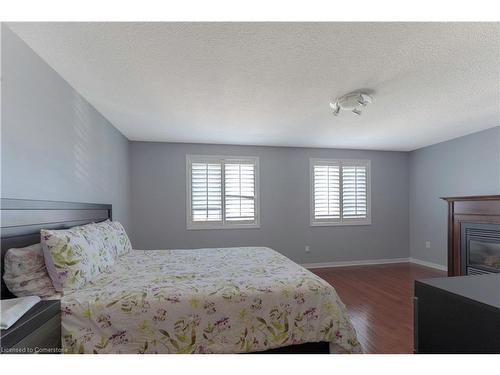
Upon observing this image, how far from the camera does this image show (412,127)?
145 inches

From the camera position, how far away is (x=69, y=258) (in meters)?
1.70

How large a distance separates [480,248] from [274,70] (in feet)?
11.6

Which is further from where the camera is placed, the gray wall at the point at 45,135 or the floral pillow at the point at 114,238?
the floral pillow at the point at 114,238

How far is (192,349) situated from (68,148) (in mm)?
1925

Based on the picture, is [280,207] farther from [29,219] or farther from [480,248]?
[29,219]

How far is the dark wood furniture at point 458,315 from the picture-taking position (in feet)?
2.56

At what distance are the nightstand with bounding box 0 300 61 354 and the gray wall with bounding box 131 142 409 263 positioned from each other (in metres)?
3.01

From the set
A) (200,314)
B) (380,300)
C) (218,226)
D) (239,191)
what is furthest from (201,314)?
(239,191)

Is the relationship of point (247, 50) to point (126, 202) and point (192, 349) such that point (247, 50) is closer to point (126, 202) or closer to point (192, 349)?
point (192, 349)

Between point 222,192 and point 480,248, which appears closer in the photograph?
point 480,248

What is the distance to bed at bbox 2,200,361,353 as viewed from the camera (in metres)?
1.53

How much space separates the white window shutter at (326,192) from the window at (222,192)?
113cm

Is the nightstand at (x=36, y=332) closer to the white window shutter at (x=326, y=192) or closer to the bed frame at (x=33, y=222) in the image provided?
the bed frame at (x=33, y=222)

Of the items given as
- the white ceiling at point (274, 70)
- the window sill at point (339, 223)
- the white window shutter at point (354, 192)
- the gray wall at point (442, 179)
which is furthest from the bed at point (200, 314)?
the gray wall at point (442, 179)
